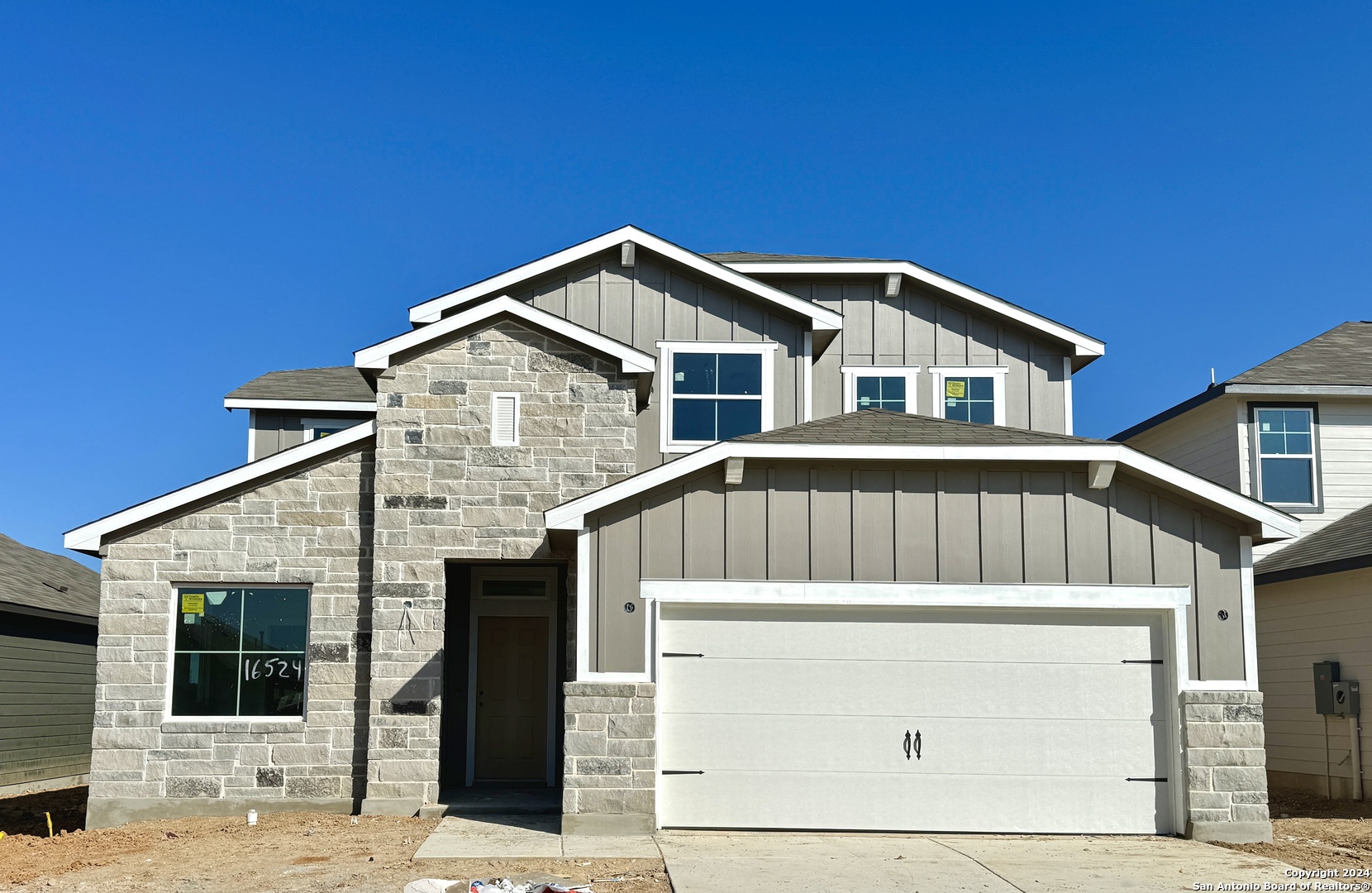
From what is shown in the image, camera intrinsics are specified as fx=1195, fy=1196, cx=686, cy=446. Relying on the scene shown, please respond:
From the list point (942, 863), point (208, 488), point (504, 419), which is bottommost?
point (942, 863)

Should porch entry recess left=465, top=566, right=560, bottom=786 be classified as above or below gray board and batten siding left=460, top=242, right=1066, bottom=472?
below

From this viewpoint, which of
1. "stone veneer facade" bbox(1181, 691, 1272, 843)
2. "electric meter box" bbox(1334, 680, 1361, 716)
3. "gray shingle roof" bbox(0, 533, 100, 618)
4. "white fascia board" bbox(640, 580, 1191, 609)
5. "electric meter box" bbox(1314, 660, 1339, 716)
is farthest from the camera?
"gray shingle roof" bbox(0, 533, 100, 618)

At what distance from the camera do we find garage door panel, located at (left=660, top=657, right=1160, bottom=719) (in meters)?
10.9

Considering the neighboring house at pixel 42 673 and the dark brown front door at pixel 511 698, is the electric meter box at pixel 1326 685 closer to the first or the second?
the dark brown front door at pixel 511 698

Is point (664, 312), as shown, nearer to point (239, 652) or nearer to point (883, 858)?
point (239, 652)

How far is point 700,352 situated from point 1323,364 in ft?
30.0

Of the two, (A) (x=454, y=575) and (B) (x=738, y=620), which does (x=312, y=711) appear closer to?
(A) (x=454, y=575)

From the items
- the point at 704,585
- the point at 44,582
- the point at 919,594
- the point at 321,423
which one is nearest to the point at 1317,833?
the point at 919,594

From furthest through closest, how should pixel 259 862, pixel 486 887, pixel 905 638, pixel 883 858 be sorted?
pixel 905 638
pixel 259 862
pixel 883 858
pixel 486 887

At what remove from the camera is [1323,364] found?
663 inches

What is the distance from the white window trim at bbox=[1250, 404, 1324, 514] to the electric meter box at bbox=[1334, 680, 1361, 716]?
2.87m

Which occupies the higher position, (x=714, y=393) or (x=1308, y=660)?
(x=714, y=393)

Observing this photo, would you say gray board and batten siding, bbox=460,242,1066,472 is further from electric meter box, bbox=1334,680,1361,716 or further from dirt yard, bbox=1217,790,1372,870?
dirt yard, bbox=1217,790,1372,870

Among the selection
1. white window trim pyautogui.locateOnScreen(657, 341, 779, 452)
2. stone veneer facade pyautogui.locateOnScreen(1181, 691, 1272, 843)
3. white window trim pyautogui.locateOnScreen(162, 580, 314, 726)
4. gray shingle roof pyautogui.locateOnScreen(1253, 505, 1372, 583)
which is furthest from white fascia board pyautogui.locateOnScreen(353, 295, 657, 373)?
gray shingle roof pyautogui.locateOnScreen(1253, 505, 1372, 583)
